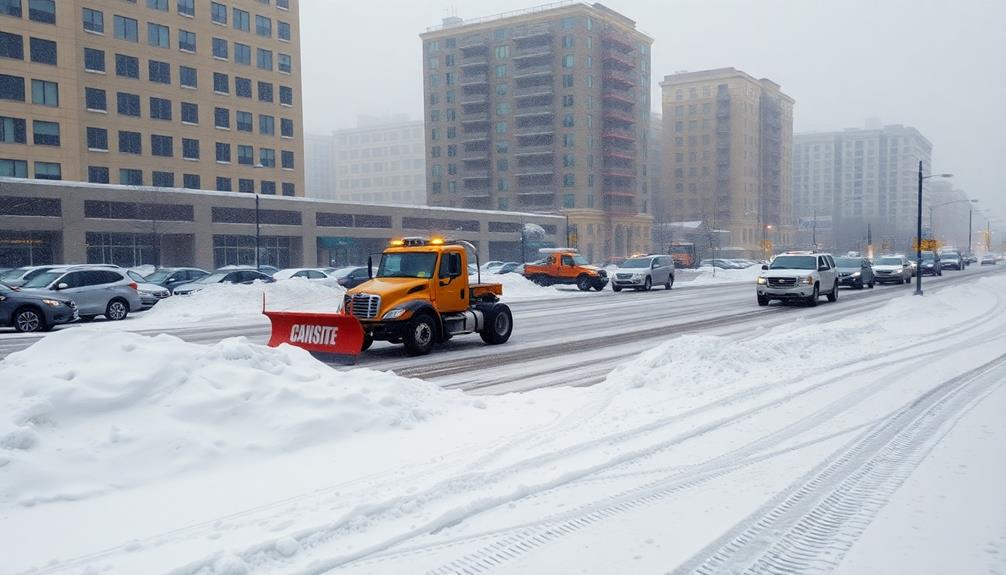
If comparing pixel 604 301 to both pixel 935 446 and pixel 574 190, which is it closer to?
pixel 935 446

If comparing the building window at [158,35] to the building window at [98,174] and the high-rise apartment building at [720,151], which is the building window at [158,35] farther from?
the high-rise apartment building at [720,151]

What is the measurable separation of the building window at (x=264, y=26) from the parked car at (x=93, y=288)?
5263 centimetres

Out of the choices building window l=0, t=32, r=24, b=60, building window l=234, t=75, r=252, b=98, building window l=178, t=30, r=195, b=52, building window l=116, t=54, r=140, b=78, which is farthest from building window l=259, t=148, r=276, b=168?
building window l=0, t=32, r=24, b=60

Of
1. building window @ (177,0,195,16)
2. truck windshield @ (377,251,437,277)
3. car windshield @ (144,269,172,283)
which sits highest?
building window @ (177,0,195,16)

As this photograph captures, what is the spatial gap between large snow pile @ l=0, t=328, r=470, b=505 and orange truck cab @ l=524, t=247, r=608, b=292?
1249 inches

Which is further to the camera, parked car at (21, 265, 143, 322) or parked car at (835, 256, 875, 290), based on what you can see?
parked car at (835, 256, 875, 290)

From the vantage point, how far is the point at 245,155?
67750 millimetres

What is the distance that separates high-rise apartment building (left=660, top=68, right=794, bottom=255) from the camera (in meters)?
126

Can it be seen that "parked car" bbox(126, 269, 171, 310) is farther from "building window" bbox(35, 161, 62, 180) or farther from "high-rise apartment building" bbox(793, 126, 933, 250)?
"high-rise apartment building" bbox(793, 126, 933, 250)

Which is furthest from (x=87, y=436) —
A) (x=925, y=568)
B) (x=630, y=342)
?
(x=630, y=342)

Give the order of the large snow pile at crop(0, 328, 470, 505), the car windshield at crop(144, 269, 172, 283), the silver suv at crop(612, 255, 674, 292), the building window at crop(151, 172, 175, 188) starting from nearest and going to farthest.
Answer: the large snow pile at crop(0, 328, 470, 505)
the car windshield at crop(144, 269, 172, 283)
the silver suv at crop(612, 255, 674, 292)
the building window at crop(151, 172, 175, 188)

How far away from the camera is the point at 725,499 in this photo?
5422 mm

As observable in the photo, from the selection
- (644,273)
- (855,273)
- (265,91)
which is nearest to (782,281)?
(855,273)

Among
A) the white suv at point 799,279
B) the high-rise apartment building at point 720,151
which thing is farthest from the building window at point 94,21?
the high-rise apartment building at point 720,151
